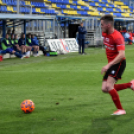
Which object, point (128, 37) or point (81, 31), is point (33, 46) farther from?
point (128, 37)

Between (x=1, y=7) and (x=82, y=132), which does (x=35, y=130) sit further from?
(x=1, y=7)

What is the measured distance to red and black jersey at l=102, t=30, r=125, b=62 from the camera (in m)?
5.20

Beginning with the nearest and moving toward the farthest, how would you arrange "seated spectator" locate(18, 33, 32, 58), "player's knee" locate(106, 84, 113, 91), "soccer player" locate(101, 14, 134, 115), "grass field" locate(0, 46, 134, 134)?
"grass field" locate(0, 46, 134, 134) < "soccer player" locate(101, 14, 134, 115) < "player's knee" locate(106, 84, 113, 91) < "seated spectator" locate(18, 33, 32, 58)

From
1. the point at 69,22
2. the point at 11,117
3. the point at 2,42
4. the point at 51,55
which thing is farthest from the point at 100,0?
the point at 11,117

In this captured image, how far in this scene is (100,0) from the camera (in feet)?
127

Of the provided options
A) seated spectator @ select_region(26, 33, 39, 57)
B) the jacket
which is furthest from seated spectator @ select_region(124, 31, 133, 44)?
seated spectator @ select_region(26, 33, 39, 57)

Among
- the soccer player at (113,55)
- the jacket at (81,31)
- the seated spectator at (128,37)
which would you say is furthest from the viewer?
the seated spectator at (128,37)

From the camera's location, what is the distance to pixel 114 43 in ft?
17.3

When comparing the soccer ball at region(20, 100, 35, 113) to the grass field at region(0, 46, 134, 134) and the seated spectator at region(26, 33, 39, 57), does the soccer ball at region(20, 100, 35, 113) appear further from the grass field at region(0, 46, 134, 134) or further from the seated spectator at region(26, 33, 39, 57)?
the seated spectator at region(26, 33, 39, 57)

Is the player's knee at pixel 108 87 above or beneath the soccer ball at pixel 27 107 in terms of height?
above

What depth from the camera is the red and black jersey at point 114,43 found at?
5.20m

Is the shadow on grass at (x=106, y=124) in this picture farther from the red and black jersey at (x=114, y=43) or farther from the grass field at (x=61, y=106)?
the red and black jersey at (x=114, y=43)

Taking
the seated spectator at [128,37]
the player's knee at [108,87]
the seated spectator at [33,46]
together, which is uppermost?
the player's knee at [108,87]

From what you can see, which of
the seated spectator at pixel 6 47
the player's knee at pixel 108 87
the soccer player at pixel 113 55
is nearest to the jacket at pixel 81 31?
the seated spectator at pixel 6 47
